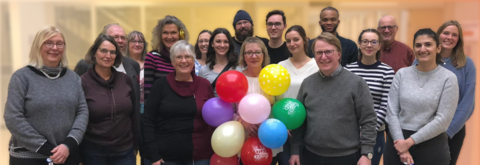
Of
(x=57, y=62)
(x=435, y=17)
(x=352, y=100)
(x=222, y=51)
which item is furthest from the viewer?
(x=435, y=17)

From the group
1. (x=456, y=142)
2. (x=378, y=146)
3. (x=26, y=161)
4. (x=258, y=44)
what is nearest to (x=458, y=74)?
(x=456, y=142)

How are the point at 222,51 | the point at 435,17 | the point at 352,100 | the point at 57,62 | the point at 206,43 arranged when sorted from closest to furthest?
the point at 352,100 → the point at 57,62 → the point at 222,51 → the point at 206,43 → the point at 435,17

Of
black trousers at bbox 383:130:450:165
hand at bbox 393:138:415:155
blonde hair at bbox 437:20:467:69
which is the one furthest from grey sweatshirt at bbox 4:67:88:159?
blonde hair at bbox 437:20:467:69

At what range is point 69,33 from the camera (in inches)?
228

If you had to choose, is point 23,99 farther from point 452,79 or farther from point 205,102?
point 452,79

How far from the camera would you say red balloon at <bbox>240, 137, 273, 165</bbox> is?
7.55 ft

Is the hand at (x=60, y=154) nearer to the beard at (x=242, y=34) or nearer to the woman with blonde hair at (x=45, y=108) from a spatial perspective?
the woman with blonde hair at (x=45, y=108)

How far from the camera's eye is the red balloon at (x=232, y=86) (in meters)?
2.23

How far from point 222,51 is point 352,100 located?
1168mm

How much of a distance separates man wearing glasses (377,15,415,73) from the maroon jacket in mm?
2210

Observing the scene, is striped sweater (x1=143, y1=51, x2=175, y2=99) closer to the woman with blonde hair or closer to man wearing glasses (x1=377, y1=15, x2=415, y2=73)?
the woman with blonde hair

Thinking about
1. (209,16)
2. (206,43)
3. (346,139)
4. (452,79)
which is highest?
(209,16)

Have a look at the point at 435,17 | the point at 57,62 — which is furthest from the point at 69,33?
the point at 435,17

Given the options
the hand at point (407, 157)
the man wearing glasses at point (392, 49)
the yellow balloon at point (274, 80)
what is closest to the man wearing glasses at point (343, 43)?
the man wearing glasses at point (392, 49)
